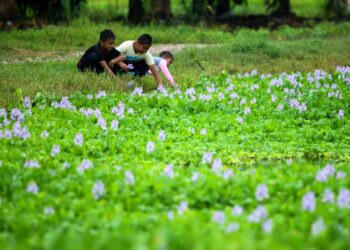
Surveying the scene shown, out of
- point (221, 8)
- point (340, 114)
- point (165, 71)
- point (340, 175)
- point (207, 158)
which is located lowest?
point (221, 8)

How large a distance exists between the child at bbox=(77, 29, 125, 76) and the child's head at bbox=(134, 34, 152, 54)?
340 mm

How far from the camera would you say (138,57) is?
11625 millimetres

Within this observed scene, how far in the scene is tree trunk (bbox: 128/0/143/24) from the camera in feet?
76.9

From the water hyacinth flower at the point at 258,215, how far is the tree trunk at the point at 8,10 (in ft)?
52.2

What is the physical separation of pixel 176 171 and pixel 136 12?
58.3ft

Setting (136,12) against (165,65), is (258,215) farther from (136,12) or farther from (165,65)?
(136,12)

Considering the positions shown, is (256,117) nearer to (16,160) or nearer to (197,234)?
(16,160)

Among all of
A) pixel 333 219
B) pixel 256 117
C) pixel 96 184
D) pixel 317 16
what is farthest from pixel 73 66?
pixel 317 16

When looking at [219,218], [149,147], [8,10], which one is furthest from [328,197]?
[8,10]

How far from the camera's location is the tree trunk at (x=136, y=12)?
2345cm

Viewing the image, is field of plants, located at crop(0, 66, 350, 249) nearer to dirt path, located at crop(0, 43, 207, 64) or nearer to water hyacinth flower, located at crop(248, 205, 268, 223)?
water hyacinth flower, located at crop(248, 205, 268, 223)

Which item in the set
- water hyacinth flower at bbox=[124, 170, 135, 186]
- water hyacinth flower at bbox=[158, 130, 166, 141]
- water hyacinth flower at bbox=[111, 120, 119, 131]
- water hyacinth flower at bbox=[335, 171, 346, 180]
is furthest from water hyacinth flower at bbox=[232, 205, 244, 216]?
water hyacinth flower at bbox=[111, 120, 119, 131]

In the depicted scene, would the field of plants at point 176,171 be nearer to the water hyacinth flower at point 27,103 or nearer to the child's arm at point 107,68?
the water hyacinth flower at point 27,103

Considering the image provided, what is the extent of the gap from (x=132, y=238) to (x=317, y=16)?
83.2 feet
